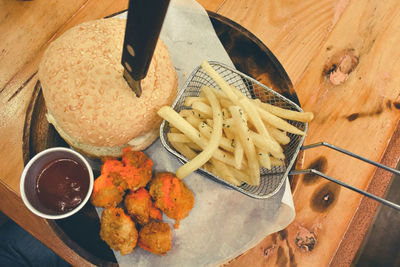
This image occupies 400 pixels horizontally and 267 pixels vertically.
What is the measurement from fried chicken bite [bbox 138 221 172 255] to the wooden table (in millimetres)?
445

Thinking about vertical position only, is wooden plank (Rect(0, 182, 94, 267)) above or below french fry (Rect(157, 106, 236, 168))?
below

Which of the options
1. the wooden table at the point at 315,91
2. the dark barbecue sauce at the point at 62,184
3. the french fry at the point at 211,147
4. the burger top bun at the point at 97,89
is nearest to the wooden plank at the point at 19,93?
the wooden table at the point at 315,91

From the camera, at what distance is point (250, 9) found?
7.64 feet

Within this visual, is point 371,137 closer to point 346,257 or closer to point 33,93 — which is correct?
point 346,257

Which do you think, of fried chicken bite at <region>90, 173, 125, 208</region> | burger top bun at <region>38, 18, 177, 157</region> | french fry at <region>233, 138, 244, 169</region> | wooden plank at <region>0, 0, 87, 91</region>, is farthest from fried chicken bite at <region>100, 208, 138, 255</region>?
wooden plank at <region>0, 0, 87, 91</region>

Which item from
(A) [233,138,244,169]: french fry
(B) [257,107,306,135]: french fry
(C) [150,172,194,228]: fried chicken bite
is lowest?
(C) [150,172,194,228]: fried chicken bite

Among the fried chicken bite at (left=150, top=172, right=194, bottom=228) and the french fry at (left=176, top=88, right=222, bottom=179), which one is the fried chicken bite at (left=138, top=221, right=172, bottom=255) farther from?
the french fry at (left=176, top=88, right=222, bottom=179)

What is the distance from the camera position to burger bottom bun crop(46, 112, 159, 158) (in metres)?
1.90

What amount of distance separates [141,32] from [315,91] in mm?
1658

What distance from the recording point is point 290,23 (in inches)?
92.0

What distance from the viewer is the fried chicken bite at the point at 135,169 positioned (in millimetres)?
1851

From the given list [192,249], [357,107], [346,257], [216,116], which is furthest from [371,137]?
[192,249]

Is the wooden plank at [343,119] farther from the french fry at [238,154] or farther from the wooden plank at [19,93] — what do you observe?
the wooden plank at [19,93]

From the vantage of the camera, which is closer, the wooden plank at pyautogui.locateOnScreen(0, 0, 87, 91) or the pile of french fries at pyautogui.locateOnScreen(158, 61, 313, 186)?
the pile of french fries at pyautogui.locateOnScreen(158, 61, 313, 186)
